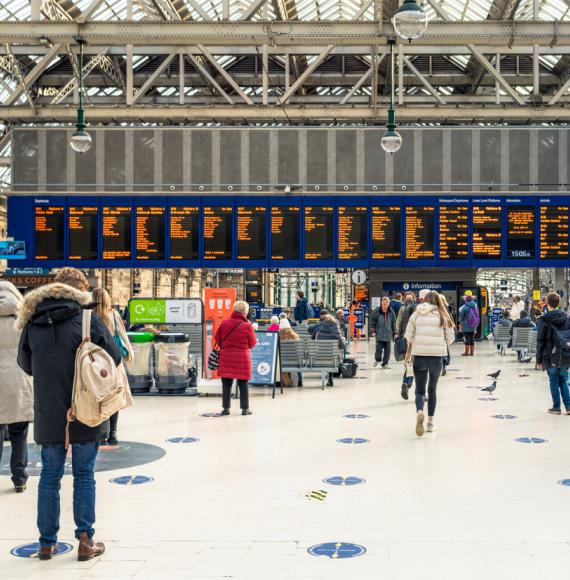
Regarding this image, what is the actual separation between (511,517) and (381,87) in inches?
966

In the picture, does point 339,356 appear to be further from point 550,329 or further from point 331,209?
point 331,209

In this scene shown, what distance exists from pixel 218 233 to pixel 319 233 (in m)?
2.70

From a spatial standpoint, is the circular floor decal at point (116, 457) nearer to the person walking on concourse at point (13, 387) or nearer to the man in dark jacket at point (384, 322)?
the person walking on concourse at point (13, 387)

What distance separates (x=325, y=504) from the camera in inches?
217

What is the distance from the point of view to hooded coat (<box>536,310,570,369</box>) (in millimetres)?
9719

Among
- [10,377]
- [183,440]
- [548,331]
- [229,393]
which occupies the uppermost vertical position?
[548,331]

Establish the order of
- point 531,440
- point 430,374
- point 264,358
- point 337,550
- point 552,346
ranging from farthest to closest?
point 264,358 → point 552,346 → point 430,374 → point 531,440 → point 337,550

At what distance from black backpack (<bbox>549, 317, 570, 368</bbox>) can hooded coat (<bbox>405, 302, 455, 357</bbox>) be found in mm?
1921

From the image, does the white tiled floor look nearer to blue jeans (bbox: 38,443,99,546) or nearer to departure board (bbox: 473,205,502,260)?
blue jeans (bbox: 38,443,99,546)

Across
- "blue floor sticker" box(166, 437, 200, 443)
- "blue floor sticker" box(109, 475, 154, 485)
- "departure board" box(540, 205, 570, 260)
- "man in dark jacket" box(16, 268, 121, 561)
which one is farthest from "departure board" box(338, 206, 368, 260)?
"man in dark jacket" box(16, 268, 121, 561)

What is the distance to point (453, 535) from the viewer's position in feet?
15.6

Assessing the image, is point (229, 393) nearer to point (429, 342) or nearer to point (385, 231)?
point (429, 342)

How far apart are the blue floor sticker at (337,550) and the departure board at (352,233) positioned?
16455 millimetres

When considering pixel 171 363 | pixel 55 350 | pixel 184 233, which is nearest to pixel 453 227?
pixel 184 233
